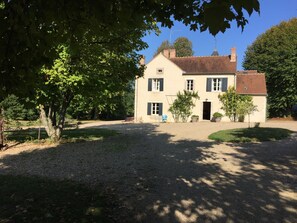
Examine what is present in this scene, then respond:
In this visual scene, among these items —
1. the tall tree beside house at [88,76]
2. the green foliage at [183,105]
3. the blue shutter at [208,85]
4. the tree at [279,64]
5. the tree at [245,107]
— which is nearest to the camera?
the tall tree beside house at [88,76]

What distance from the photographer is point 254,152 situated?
33.4 ft

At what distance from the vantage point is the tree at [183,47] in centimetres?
6131

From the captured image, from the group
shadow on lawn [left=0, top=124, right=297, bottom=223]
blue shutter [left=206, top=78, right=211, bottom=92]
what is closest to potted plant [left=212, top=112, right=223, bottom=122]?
blue shutter [left=206, top=78, right=211, bottom=92]

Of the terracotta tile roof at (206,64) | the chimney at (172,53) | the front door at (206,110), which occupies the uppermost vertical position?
the chimney at (172,53)

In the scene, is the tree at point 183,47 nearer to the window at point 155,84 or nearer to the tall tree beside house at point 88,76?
the window at point 155,84

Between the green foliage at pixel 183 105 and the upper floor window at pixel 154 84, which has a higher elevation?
the upper floor window at pixel 154 84

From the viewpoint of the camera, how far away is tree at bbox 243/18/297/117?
32.5 metres

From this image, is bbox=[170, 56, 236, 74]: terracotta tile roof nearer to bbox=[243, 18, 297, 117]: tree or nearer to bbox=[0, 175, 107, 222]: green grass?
bbox=[243, 18, 297, 117]: tree

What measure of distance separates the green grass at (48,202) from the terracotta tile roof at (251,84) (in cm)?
2512

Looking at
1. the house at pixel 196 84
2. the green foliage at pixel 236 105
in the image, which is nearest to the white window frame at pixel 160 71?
the house at pixel 196 84

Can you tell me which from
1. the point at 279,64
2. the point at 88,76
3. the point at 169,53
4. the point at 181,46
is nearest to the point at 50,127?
the point at 88,76

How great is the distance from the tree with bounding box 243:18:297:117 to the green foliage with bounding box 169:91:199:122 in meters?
10.6

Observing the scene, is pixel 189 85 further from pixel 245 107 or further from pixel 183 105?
pixel 245 107

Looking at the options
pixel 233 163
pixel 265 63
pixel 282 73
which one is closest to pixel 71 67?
pixel 233 163
